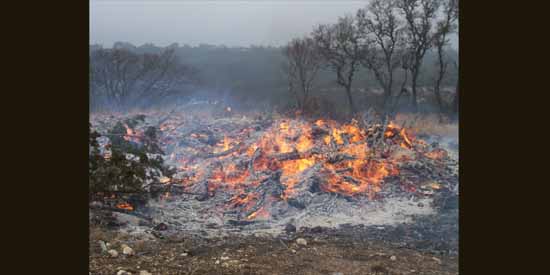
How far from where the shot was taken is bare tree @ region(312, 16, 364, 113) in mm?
9383

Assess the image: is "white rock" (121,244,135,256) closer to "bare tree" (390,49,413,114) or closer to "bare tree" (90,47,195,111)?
"bare tree" (90,47,195,111)

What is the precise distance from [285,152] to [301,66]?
7.33 feet

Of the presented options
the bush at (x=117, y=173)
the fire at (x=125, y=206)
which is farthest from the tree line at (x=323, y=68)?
the fire at (x=125, y=206)

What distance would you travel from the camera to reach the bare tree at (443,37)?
9336mm

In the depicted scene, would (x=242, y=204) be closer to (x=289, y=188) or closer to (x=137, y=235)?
(x=289, y=188)

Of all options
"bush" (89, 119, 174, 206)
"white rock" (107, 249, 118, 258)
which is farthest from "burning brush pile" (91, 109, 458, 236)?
"white rock" (107, 249, 118, 258)

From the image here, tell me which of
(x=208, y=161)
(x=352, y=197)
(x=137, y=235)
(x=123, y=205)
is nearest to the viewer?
(x=137, y=235)

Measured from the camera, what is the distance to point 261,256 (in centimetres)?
616

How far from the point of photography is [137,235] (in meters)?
6.70

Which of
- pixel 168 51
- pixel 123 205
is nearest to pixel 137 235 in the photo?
pixel 123 205

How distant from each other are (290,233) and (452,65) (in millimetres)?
5779

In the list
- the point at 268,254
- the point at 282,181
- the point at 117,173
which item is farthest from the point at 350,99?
the point at 117,173

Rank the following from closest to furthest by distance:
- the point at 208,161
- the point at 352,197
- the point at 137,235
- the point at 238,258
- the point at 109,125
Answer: the point at 238,258 → the point at 137,235 → the point at 352,197 → the point at 208,161 → the point at 109,125

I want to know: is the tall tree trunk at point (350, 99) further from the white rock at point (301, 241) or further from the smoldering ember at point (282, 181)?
the white rock at point (301, 241)
